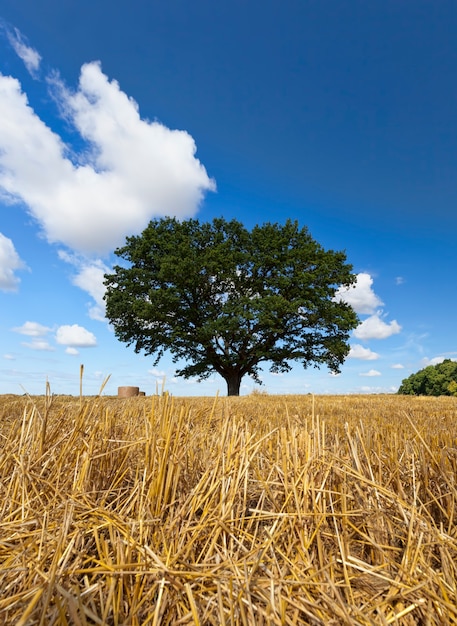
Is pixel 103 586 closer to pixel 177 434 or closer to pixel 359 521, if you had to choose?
pixel 177 434

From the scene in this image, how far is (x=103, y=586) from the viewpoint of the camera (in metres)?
1.52

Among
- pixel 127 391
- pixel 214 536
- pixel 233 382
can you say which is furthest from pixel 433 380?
pixel 214 536

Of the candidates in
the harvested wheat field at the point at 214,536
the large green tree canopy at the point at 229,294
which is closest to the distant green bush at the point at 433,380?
the large green tree canopy at the point at 229,294

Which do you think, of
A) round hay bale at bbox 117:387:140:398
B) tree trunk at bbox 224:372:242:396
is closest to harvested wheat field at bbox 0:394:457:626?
round hay bale at bbox 117:387:140:398

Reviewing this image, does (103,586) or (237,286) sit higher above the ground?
(237,286)

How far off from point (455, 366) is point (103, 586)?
42997 millimetres

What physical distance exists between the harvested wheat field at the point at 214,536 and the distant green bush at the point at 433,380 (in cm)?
3834

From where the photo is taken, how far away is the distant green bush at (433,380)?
120ft

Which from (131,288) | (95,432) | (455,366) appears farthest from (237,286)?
(455,366)

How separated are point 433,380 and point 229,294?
2574 centimetres

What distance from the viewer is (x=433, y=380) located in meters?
37.6

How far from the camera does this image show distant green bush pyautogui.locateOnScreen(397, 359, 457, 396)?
36.7 metres

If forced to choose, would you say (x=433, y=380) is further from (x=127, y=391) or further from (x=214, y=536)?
(x=214, y=536)

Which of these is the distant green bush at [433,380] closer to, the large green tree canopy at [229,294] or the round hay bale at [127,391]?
the large green tree canopy at [229,294]
